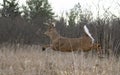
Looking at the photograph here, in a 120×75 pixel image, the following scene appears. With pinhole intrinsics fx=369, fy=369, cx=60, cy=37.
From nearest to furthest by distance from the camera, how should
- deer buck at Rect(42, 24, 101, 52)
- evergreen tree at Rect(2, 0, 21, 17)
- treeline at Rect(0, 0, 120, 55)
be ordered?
deer buck at Rect(42, 24, 101, 52) < treeline at Rect(0, 0, 120, 55) < evergreen tree at Rect(2, 0, 21, 17)

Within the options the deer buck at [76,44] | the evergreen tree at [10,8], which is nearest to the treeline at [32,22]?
the evergreen tree at [10,8]

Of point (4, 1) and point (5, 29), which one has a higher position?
point (4, 1)

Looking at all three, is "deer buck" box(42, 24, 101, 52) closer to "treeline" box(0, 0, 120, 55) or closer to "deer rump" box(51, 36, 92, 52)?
"deer rump" box(51, 36, 92, 52)

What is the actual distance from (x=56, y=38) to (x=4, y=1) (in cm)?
2899

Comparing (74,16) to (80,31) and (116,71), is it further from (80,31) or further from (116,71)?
(116,71)

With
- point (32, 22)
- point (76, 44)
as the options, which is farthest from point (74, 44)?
point (32, 22)

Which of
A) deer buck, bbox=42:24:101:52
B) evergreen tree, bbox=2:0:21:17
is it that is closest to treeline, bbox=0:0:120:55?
evergreen tree, bbox=2:0:21:17

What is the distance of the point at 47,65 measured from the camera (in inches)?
263

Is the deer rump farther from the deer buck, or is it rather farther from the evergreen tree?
the evergreen tree

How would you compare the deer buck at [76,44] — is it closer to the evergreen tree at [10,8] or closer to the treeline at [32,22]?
the treeline at [32,22]

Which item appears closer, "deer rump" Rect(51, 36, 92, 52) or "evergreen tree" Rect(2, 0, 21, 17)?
"deer rump" Rect(51, 36, 92, 52)

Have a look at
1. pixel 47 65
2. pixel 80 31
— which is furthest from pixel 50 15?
pixel 47 65

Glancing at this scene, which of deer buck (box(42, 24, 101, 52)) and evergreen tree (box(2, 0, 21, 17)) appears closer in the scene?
deer buck (box(42, 24, 101, 52))

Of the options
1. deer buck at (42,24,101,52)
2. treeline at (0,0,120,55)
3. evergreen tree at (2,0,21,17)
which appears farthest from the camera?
evergreen tree at (2,0,21,17)
